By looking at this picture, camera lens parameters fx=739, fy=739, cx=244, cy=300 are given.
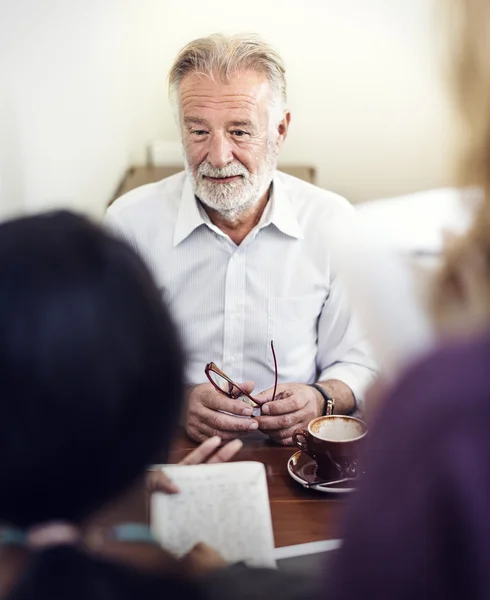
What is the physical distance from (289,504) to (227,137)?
95 cm

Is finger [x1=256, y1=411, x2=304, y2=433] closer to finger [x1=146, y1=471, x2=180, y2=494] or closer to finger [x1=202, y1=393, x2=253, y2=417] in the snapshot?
finger [x1=202, y1=393, x2=253, y2=417]

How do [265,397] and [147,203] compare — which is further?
[147,203]

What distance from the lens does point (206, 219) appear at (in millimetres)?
1763

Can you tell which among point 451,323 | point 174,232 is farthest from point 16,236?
point 174,232

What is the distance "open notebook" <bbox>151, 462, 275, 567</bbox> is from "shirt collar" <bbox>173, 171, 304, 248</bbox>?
79 cm

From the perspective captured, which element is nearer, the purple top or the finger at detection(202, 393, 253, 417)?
the purple top

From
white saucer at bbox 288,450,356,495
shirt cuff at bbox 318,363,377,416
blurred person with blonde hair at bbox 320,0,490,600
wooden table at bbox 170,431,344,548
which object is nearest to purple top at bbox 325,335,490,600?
blurred person with blonde hair at bbox 320,0,490,600

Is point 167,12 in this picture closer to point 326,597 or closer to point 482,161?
point 482,161

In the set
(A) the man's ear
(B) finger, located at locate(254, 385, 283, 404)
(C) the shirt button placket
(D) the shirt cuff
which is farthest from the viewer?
(A) the man's ear

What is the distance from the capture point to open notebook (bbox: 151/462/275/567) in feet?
3.10

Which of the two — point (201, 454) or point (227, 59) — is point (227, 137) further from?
point (201, 454)

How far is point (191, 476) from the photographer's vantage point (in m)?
1.03

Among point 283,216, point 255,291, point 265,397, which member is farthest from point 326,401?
point 283,216

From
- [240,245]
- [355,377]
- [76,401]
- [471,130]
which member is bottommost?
[355,377]
